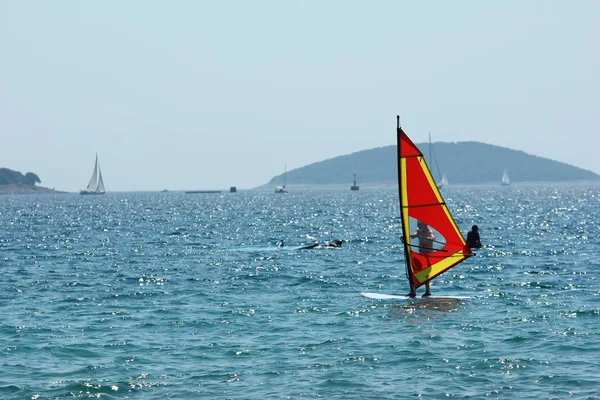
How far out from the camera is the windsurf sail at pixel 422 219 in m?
A: 29.3

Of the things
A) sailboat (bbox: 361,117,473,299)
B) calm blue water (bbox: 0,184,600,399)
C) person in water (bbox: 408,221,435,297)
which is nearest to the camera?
calm blue water (bbox: 0,184,600,399)

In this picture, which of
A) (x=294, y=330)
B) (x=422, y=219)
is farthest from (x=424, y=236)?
(x=294, y=330)

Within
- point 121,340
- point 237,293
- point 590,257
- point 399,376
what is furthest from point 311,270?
point 399,376

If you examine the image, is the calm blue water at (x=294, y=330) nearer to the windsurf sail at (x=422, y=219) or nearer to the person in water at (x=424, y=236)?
the windsurf sail at (x=422, y=219)

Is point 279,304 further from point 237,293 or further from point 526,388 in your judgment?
point 526,388

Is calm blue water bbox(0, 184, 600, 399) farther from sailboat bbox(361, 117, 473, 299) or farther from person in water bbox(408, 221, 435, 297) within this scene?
person in water bbox(408, 221, 435, 297)

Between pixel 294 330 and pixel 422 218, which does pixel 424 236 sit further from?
pixel 294 330

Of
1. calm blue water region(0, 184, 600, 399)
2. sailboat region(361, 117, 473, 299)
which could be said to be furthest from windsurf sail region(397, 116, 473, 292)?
calm blue water region(0, 184, 600, 399)

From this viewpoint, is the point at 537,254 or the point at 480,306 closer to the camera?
the point at 480,306

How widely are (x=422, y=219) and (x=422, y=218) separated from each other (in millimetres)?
36

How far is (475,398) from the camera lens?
18406mm

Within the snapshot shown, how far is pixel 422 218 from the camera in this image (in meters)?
30.2

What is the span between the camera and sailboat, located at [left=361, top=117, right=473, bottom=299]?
2925cm

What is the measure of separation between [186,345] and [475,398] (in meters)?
8.28
